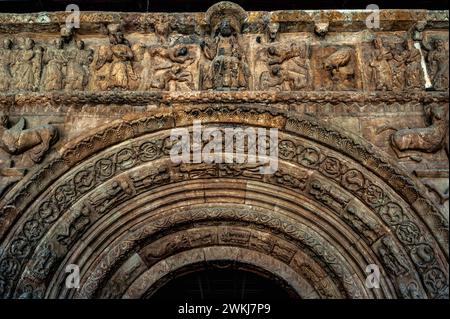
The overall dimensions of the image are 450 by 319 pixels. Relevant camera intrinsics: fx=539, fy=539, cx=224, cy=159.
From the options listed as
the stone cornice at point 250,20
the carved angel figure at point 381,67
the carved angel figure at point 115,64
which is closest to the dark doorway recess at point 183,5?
the stone cornice at point 250,20

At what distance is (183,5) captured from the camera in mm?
8797

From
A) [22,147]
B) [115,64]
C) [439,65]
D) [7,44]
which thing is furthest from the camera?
[7,44]

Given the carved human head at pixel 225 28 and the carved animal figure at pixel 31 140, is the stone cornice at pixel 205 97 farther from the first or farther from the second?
the carved human head at pixel 225 28

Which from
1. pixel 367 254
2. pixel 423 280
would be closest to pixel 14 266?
pixel 367 254

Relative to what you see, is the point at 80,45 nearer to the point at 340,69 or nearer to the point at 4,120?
the point at 4,120

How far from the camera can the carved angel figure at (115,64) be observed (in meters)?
6.95

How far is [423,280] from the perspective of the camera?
5691 mm

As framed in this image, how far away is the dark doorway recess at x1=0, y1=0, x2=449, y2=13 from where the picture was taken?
8398mm

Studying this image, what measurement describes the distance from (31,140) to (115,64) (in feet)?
4.93

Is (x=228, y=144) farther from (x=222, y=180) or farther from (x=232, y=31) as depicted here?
(x=232, y=31)

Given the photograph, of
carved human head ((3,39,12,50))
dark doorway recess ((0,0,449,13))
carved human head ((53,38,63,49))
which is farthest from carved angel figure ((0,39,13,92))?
dark doorway recess ((0,0,449,13))

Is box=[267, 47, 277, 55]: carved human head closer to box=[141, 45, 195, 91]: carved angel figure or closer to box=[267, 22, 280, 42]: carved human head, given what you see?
box=[267, 22, 280, 42]: carved human head

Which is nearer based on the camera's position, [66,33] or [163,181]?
[163,181]

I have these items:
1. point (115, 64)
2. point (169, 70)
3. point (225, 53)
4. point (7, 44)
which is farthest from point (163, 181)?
point (7, 44)
